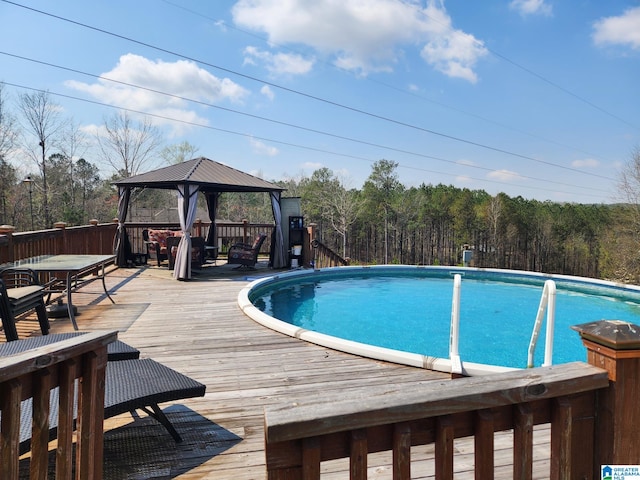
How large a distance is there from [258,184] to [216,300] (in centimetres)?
450

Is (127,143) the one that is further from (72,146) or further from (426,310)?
(426,310)

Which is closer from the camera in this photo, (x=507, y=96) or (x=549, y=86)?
(x=507, y=96)

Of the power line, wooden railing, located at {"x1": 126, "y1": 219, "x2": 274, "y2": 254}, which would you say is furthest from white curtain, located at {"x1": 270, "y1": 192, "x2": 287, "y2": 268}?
the power line

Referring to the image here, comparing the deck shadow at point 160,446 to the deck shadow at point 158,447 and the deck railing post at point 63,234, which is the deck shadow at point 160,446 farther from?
the deck railing post at point 63,234

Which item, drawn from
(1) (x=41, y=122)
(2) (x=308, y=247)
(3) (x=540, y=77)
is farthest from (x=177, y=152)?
(3) (x=540, y=77)

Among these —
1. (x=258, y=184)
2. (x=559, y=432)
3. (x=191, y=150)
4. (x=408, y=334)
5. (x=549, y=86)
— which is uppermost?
(x=549, y=86)

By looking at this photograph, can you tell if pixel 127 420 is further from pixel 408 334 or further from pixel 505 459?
pixel 408 334

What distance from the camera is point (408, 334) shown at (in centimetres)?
636

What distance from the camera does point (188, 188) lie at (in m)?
8.23

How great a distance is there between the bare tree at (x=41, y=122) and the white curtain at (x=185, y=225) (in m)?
17.0

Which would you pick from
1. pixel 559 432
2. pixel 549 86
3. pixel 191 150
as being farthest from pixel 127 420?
pixel 191 150

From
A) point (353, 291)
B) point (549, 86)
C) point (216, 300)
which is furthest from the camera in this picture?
point (549, 86)

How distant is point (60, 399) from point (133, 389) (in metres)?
0.76

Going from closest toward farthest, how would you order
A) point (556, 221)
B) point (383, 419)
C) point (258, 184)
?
point (383, 419) < point (258, 184) < point (556, 221)
